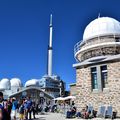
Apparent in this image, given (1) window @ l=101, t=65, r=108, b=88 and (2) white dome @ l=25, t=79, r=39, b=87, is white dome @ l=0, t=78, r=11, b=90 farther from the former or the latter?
(1) window @ l=101, t=65, r=108, b=88

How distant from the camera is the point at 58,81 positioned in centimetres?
5991

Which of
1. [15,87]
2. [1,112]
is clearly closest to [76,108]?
[1,112]

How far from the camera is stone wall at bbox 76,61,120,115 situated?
57.5 ft

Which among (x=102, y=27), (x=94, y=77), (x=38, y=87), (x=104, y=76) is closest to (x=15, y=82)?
(x=38, y=87)

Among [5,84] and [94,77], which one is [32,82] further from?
[94,77]

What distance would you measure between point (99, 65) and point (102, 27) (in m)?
4.52

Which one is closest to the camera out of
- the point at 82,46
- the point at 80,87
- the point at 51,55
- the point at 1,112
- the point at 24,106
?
the point at 1,112

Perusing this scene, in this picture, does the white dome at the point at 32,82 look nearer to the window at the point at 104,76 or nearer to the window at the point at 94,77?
the window at the point at 94,77

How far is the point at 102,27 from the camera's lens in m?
21.8

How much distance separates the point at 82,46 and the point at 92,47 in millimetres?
1799

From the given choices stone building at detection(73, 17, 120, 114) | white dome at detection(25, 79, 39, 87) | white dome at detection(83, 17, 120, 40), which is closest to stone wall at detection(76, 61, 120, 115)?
stone building at detection(73, 17, 120, 114)

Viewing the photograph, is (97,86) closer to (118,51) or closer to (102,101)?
(102,101)

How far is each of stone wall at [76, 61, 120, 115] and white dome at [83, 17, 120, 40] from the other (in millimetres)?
3820

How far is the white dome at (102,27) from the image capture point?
2138 cm
